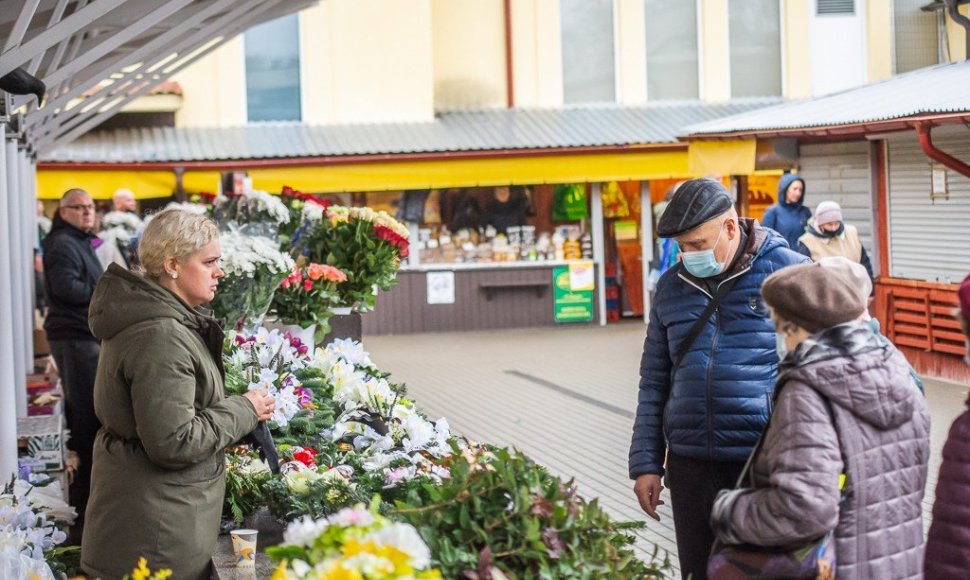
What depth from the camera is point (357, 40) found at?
22000 mm

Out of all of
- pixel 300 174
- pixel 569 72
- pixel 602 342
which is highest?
pixel 569 72

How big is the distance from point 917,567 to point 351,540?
1587mm

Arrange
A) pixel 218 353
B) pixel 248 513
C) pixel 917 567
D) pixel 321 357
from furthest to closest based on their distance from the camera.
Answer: pixel 321 357 → pixel 248 513 → pixel 218 353 → pixel 917 567

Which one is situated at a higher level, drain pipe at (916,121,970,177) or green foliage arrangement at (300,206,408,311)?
drain pipe at (916,121,970,177)

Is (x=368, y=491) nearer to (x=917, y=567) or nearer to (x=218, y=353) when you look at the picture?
(x=218, y=353)

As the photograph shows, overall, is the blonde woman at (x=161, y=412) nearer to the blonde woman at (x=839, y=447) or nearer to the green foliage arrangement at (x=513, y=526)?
the green foliage arrangement at (x=513, y=526)

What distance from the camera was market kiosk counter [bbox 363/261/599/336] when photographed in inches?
834

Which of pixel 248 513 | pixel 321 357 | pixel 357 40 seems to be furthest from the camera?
pixel 357 40

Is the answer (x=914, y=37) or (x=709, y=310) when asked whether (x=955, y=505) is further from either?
(x=914, y=37)

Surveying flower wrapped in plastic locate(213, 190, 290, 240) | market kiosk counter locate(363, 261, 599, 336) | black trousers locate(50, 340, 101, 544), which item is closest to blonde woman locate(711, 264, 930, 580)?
flower wrapped in plastic locate(213, 190, 290, 240)

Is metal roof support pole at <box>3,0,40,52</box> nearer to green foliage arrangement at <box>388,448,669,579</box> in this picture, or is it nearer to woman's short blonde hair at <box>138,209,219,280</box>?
woman's short blonde hair at <box>138,209,219,280</box>

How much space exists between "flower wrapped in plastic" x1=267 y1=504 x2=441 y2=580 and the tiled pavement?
471cm

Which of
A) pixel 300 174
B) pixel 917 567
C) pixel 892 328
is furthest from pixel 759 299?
pixel 300 174

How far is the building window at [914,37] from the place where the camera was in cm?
2428
